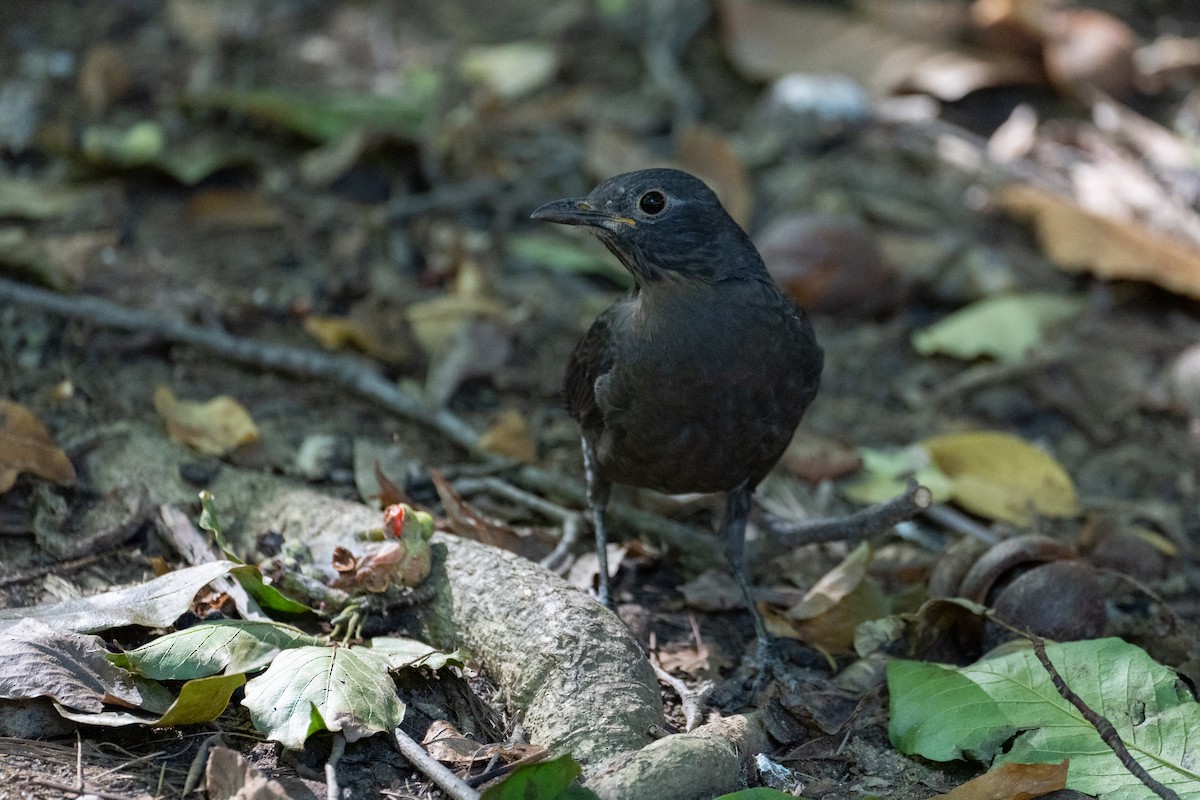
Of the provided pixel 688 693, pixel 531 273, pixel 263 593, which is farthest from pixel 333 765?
pixel 531 273

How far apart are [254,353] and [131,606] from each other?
1.78 m

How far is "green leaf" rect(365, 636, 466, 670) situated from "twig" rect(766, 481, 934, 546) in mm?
1382

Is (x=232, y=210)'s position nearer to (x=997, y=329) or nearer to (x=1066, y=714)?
(x=997, y=329)

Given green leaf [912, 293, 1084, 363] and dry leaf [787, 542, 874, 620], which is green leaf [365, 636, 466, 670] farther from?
green leaf [912, 293, 1084, 363]

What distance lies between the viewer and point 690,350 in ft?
12.7

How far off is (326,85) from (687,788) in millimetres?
5311

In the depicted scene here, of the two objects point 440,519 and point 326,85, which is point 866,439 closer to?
point 440,519

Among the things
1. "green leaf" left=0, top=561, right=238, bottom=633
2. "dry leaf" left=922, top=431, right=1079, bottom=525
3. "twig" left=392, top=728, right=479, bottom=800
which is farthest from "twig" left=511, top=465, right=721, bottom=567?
"twig" left=392, top=728, right=479, bottom=800

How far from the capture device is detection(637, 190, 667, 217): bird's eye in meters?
4.00

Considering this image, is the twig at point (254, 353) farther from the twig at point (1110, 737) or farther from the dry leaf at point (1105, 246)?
the dry leaf at point (1105, 246)

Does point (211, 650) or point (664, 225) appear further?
point (664, 225)

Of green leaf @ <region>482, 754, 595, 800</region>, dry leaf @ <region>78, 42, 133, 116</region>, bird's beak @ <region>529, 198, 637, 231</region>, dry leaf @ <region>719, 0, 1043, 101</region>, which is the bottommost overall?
green leaf @ <region>482, 754, 595, 800</region>

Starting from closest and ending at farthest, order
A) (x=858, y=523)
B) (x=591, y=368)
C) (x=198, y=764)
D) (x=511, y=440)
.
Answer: (x=198, y=764) → (x=858, y=523) → (x=591, y=368) → (x=511, y=440)

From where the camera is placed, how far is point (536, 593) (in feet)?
11.5
